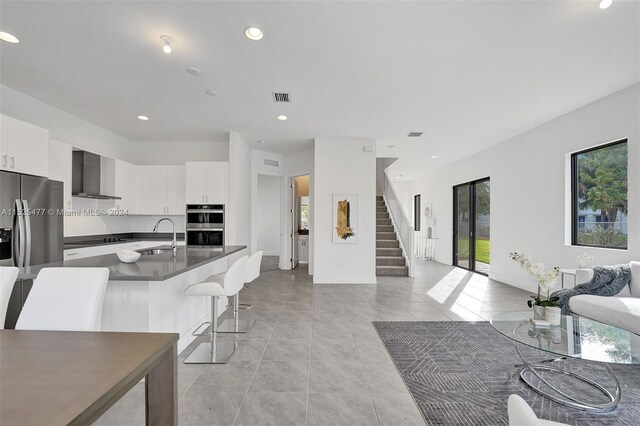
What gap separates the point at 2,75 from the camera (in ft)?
11.2

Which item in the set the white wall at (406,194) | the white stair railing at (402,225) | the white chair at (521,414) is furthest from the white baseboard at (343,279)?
the white wall at (406,194)

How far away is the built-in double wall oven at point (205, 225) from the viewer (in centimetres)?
555

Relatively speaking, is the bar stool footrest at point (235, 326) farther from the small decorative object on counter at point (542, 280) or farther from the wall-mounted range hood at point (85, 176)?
the wall-mounted range hood at point (85, 176)

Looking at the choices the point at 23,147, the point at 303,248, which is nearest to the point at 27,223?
the point at 23,147

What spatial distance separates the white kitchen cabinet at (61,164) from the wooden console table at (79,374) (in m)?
3.73

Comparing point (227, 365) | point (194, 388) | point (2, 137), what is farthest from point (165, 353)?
point (2, 137)

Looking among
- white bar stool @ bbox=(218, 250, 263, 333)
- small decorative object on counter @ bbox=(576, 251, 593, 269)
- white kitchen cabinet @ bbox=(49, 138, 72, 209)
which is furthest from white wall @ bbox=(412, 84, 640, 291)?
white kitchen cabinet @ bbox=(49, 138, 72, 209)

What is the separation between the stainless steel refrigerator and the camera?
304 cm

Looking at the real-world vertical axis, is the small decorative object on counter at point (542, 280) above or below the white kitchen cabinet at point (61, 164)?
below

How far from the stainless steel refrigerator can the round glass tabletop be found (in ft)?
15.1

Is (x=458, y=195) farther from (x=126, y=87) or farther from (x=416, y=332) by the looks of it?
(x=126, y=87)

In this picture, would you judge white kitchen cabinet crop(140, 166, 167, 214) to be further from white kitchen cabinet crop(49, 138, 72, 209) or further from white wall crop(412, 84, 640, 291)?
white wall crop(412, 84, 640, 291)

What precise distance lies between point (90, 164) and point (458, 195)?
8.91 metres

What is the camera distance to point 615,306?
9.15ft
